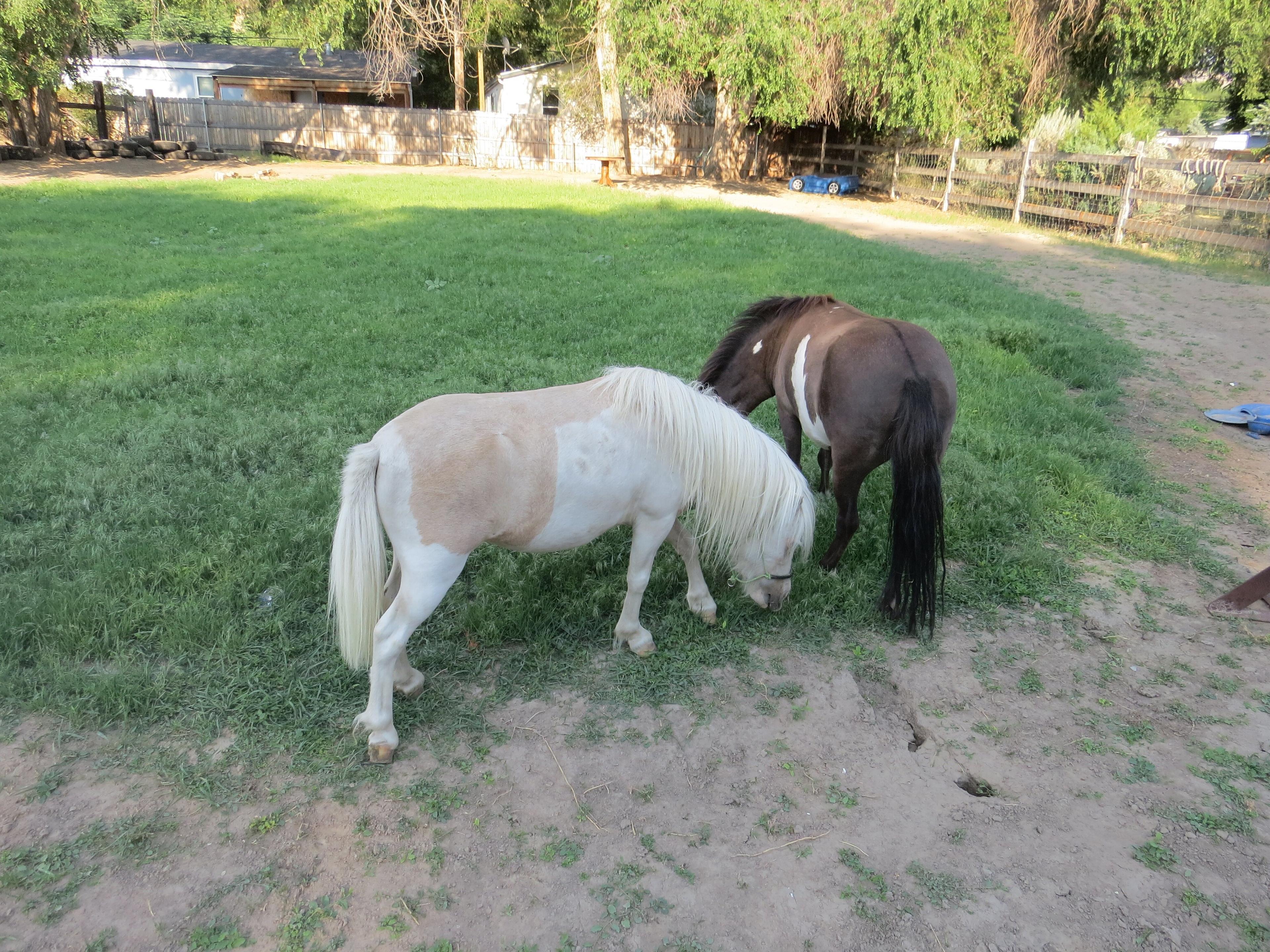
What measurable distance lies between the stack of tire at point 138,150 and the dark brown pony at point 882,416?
21358 mm

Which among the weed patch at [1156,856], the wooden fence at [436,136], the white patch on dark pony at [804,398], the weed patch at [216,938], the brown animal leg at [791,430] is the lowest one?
the weed patch at [216,938]

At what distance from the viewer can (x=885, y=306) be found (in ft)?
27.5

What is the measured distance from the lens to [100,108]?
67.7 ft

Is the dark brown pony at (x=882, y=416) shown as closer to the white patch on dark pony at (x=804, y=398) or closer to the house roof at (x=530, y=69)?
the white patch on dark pony at (x=804, y=398)

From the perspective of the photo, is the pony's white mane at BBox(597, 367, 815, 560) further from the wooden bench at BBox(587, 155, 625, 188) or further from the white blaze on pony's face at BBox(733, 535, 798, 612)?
the wooden bench at BBox(587, 155, 625, 188)

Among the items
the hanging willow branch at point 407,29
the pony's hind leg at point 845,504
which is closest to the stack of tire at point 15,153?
the hanging willow branch at point 407,29

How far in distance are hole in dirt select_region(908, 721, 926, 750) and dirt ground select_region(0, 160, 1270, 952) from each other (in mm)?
16

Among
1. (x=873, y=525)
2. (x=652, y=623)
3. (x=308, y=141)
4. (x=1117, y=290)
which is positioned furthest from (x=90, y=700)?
(x=308, y=141)

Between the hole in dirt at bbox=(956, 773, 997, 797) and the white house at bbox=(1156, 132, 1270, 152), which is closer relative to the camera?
the hole in dirt at bbox=(956, 773, 997, 797)

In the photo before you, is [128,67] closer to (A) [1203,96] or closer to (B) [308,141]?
(B) [308,141]

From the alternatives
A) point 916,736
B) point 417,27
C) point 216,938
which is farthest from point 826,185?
point 216,938

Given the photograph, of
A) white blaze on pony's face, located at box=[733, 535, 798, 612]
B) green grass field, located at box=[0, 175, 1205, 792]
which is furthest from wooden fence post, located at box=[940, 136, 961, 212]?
white blaze on pony's face, located at box=[733, 535, 798, 612]

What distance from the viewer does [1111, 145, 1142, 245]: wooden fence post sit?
13.9m

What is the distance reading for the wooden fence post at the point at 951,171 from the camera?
57.1ft
